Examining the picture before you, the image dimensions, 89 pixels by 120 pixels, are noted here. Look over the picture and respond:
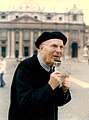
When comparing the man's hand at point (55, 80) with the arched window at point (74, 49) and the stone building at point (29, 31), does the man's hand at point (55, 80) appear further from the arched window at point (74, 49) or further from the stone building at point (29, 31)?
the arched window at point (74, 49)

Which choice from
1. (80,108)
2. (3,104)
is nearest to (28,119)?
(80,108)

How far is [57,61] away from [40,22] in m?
88.9

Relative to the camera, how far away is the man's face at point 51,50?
279 cm

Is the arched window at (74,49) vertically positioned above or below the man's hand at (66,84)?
below

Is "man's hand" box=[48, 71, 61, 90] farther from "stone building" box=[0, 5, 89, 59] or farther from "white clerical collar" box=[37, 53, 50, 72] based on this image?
"stone building" box=[0, 5, 89, 59]

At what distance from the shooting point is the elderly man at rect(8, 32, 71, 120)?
2666mm

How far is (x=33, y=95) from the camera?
267cm

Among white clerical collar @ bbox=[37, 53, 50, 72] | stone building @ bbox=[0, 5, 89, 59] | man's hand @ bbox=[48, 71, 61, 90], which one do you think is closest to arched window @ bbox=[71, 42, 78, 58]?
stone building @ bbox=[0, 5, 89, 59]

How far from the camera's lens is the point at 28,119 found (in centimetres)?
279

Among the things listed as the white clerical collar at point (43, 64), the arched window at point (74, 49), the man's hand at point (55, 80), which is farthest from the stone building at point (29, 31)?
the man's hand at point (55, 80)

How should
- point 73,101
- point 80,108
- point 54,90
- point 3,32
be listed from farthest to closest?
1. point 3,32
2. point 73,101
3. point 80,108
4. point 54,90

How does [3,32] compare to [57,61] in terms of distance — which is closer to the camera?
[57,61]

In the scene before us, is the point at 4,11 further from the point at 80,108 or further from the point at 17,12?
the point at 80,108

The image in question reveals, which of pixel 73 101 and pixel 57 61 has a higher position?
pixel 57 61
